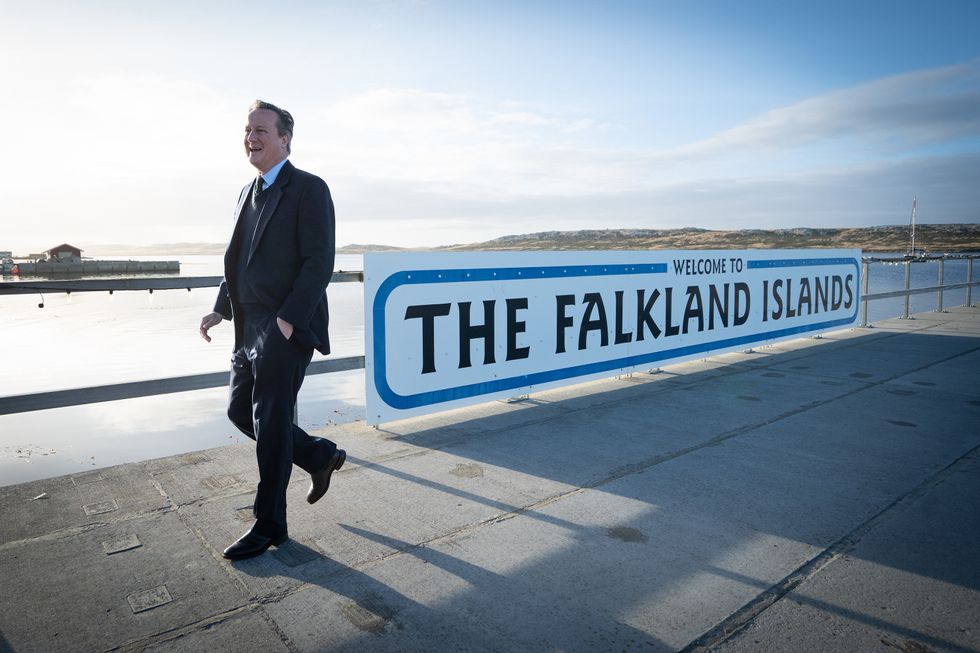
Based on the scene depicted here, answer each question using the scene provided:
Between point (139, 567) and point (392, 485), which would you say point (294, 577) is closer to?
point (139, 567)

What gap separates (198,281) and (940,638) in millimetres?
3813

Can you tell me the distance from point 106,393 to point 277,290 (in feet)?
5.01

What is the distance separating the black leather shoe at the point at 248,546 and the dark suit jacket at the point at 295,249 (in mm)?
797

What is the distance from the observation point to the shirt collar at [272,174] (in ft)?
8.82

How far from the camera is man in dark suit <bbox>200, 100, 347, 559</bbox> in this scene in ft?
8.47

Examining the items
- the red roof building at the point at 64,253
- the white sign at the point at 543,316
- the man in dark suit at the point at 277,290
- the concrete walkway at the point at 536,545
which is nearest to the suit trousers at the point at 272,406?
the man in dark suit at the point at 277,290

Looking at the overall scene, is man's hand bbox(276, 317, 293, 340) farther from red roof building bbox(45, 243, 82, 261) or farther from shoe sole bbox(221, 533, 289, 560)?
red roof building bbox(45, 243, 82, 261)

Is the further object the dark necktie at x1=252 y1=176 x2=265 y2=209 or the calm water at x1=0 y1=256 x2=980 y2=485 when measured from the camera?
the calm water at x1=0 y1=256 x2=980 y2=485

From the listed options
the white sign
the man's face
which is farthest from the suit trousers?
the white sign

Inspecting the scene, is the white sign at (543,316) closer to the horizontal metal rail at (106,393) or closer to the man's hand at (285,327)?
the horizontal metal rail at (106,393)

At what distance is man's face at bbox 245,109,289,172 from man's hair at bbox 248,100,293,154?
0.02 metres

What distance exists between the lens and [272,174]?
2.69m

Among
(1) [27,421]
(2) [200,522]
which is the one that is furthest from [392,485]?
(1) [27,421]

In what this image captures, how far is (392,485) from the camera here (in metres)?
3.43
